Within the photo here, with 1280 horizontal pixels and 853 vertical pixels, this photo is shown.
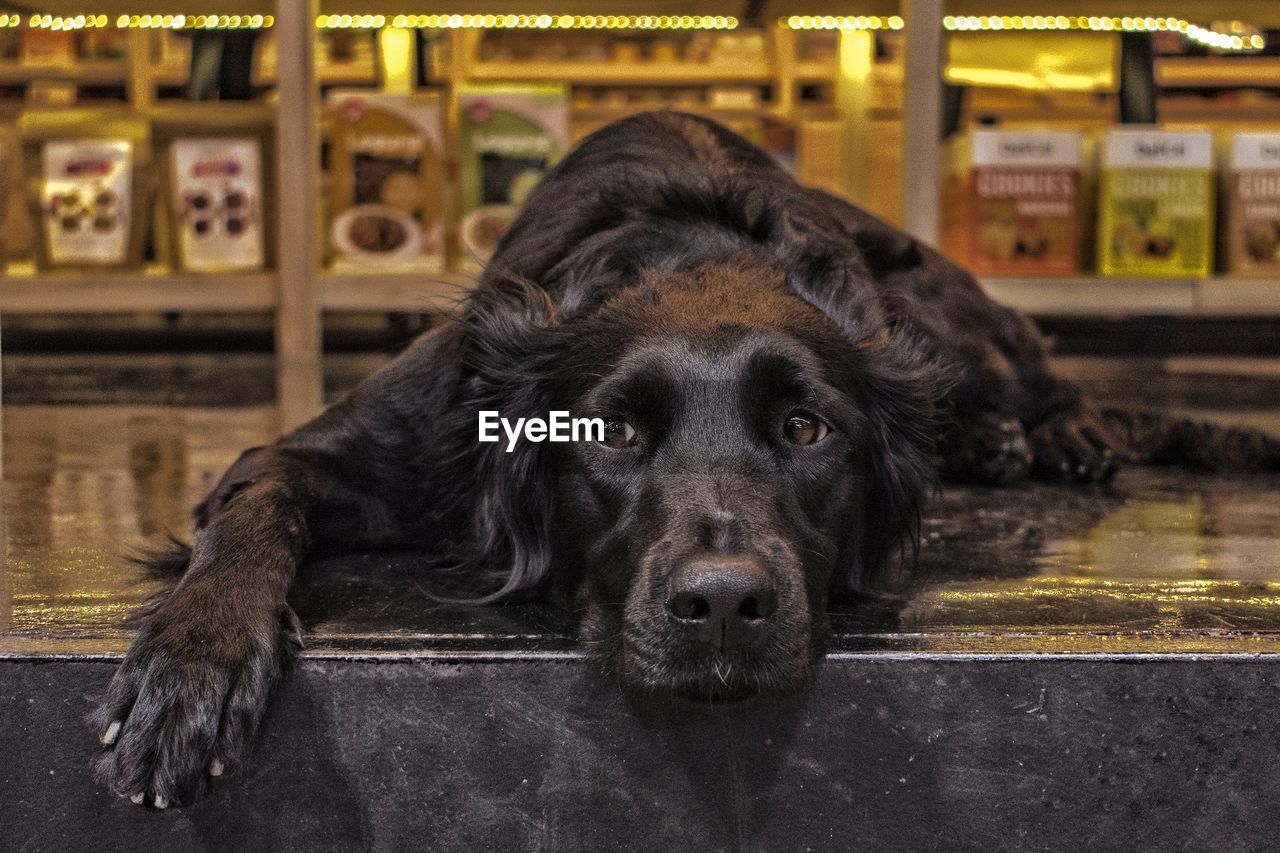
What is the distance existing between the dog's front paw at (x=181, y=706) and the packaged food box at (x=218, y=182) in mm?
3220

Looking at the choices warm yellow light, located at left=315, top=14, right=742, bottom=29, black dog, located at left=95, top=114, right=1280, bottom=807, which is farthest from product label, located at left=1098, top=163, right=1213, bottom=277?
black dog, located at left=95, top=114, right=1280, bottom=807

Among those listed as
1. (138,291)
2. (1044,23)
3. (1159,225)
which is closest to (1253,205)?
(1159,225)

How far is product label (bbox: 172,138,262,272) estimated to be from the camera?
428 cm

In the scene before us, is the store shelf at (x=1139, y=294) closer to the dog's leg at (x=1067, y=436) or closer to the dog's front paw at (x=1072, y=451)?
the dog's leg at (x=1067, y=436)

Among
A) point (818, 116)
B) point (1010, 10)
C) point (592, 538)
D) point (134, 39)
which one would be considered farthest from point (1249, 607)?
point (134, 39)

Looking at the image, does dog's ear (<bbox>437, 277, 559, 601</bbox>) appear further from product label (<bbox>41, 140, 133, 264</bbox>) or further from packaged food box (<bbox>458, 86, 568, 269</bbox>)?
product label (<bbox>41, 140, 133, 264</bbox>)

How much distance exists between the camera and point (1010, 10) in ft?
13.9

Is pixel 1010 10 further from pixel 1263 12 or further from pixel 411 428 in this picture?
pixel 411 428

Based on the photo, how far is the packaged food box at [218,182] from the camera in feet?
14.0

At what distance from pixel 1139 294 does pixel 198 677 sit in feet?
11.6

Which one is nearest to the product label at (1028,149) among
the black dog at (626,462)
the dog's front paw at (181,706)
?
the black dog at (626,462)

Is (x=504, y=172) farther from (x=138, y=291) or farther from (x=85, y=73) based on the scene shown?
(x=85, y=73)

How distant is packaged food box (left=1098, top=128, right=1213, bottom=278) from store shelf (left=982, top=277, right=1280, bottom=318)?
4cm

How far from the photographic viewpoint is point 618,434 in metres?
1.55
